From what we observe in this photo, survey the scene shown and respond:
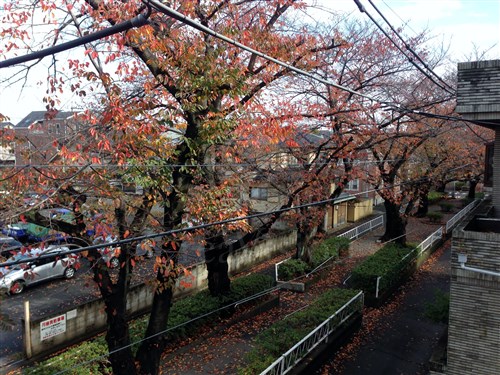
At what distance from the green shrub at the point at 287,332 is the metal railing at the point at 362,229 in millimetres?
11086

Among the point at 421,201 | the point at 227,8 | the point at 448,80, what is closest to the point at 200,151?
the point at 227,8

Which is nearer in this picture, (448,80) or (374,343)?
(374,343)

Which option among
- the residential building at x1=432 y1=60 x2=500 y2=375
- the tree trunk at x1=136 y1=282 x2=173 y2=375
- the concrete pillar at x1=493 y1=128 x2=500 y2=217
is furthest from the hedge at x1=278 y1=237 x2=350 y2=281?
the residential building at x1=432 y1=60 x2=500 y2=375

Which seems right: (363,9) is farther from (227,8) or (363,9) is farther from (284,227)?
(284,227)

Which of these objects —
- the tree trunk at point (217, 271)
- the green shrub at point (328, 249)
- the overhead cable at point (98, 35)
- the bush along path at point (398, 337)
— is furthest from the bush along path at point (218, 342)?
the overhead cable at point (98, 35)

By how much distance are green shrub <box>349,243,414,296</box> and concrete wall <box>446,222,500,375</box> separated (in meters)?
8.59

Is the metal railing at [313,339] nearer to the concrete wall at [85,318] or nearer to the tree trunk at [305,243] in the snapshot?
the concrete wall at [85,318]

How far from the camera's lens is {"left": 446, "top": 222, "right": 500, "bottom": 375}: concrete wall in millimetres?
7055

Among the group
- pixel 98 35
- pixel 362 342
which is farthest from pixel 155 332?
pixel 362 342

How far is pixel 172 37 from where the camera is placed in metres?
7.52

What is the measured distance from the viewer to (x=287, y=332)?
10.8 meters

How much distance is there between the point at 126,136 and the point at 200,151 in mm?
1826

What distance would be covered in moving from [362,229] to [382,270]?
1054cm

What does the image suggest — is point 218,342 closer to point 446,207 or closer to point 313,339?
point 313,339
